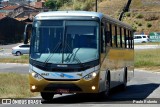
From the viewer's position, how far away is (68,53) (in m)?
17.3

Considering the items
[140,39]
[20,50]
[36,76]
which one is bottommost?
[140,39]

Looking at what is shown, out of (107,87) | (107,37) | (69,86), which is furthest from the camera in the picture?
(107,87)

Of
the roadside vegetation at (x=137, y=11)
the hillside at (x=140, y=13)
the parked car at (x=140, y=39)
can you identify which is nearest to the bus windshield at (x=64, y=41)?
the parked car at (x=140, y=39)

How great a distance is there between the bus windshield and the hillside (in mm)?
85870

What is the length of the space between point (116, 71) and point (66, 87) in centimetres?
473

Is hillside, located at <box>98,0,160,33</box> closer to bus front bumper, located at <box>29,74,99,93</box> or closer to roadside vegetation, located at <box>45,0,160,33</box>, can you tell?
roadside vegetation, located at <box>45,0,160,33</box>

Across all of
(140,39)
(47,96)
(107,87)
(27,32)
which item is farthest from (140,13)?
(27,32)

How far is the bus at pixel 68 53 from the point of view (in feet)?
56.0

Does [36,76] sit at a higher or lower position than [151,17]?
higher

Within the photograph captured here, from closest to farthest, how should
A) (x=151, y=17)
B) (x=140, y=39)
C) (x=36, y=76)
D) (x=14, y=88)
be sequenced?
(x=36, y=76) → (x=14, y=88) → (x=140, y=39) → (x=151, y=17)

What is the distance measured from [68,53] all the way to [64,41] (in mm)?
461

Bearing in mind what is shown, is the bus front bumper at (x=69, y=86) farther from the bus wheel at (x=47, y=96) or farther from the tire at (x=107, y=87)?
the tire at (x=107, y=87)

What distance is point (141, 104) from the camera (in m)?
17.1

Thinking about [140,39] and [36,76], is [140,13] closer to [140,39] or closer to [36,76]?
→ [140,39]
